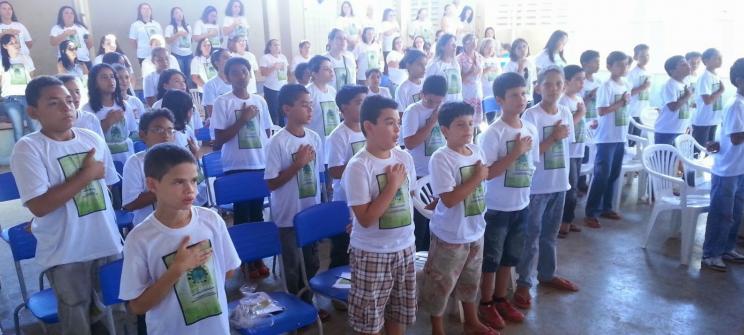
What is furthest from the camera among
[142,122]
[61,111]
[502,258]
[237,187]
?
[237,187]

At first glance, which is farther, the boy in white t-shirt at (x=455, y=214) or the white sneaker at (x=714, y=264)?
the white sneaker at (x=714, y=264)

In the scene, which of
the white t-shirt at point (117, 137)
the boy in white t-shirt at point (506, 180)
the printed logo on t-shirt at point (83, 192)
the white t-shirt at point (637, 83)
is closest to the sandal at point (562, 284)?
the boy in white t-shirt at point (506, 180)

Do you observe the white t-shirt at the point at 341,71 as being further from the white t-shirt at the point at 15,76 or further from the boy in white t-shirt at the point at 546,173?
the white t-shirt at the point at 15,76

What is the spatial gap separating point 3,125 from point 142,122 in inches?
233

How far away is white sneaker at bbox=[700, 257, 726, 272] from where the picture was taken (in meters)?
3.65

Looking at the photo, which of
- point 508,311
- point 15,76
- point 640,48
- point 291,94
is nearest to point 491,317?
point 508,311

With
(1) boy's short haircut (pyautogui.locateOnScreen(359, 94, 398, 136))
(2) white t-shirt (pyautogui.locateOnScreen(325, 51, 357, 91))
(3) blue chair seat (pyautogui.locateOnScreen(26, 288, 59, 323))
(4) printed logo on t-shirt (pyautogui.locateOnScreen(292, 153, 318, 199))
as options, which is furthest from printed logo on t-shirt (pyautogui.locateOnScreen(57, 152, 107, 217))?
(2) white t-shirt (pyautogui.locateOnScreen(325, 51, 357, 91))

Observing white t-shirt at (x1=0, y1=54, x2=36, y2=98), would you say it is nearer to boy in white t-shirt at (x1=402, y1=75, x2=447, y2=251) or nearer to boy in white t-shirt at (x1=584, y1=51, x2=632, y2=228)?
boy in white t-shirt at (x1=402, y1=75, x2=447, y2=251)

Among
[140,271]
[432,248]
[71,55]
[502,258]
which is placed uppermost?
[71,55]

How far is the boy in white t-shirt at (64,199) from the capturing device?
7.12ft

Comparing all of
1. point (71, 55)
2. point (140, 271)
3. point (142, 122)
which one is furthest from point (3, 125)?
point (140, 271)

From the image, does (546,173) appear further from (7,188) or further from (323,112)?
(7,188)

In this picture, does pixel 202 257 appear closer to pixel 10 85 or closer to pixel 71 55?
pixel 71 55

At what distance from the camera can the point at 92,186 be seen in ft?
7.76
